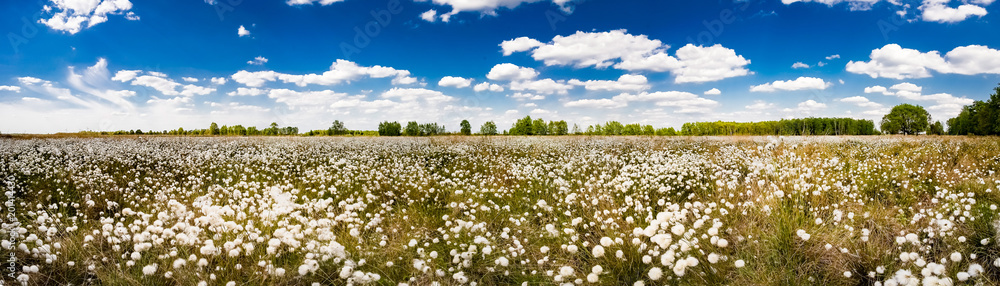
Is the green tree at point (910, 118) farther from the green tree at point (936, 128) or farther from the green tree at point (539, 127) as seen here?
the green tree at point (539, 127)

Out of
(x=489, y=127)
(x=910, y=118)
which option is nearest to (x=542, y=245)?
(x=489, y=127)

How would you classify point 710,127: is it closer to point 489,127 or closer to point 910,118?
point 910,118

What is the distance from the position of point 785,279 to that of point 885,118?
82464 mm

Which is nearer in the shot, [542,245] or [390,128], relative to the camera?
[542,245]

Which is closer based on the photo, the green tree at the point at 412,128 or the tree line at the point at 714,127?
the tree line at the point at 714,127

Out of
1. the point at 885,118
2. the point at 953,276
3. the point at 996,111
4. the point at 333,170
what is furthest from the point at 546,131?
the point at 953,276

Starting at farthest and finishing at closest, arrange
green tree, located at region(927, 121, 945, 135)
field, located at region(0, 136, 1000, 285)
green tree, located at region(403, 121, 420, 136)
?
green tree, located at region(403, 121, 420, 136), green tree, located at region(927, 121, 945, 135), field, located at region(0, 136, 1000, 285)

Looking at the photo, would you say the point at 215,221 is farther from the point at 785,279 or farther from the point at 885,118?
the point at 885,118

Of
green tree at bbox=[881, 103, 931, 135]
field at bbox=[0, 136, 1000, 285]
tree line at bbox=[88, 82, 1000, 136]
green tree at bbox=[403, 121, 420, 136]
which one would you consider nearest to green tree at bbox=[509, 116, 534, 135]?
tree line at bbox=[88, 82, 1000, 136]

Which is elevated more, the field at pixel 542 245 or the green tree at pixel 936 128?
the green tree at pixel 936 128

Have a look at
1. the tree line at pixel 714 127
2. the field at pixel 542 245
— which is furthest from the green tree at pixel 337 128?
the field at pixel 542 245

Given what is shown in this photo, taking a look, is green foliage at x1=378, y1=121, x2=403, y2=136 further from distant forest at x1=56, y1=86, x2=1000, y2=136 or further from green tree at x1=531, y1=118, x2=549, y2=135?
green tree at x1=531, y1=118, x2=549, y2=135

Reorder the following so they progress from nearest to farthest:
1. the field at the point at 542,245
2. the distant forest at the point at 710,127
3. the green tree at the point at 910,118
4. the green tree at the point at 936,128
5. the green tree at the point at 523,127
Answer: the field at the point at 542,245, the distant forest at the point at 710,127, the green tree at the point at 936,128, the green tree at the point at 910,118, the green tree at the point at 523,127

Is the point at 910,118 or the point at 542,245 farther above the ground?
the point at 910,118
